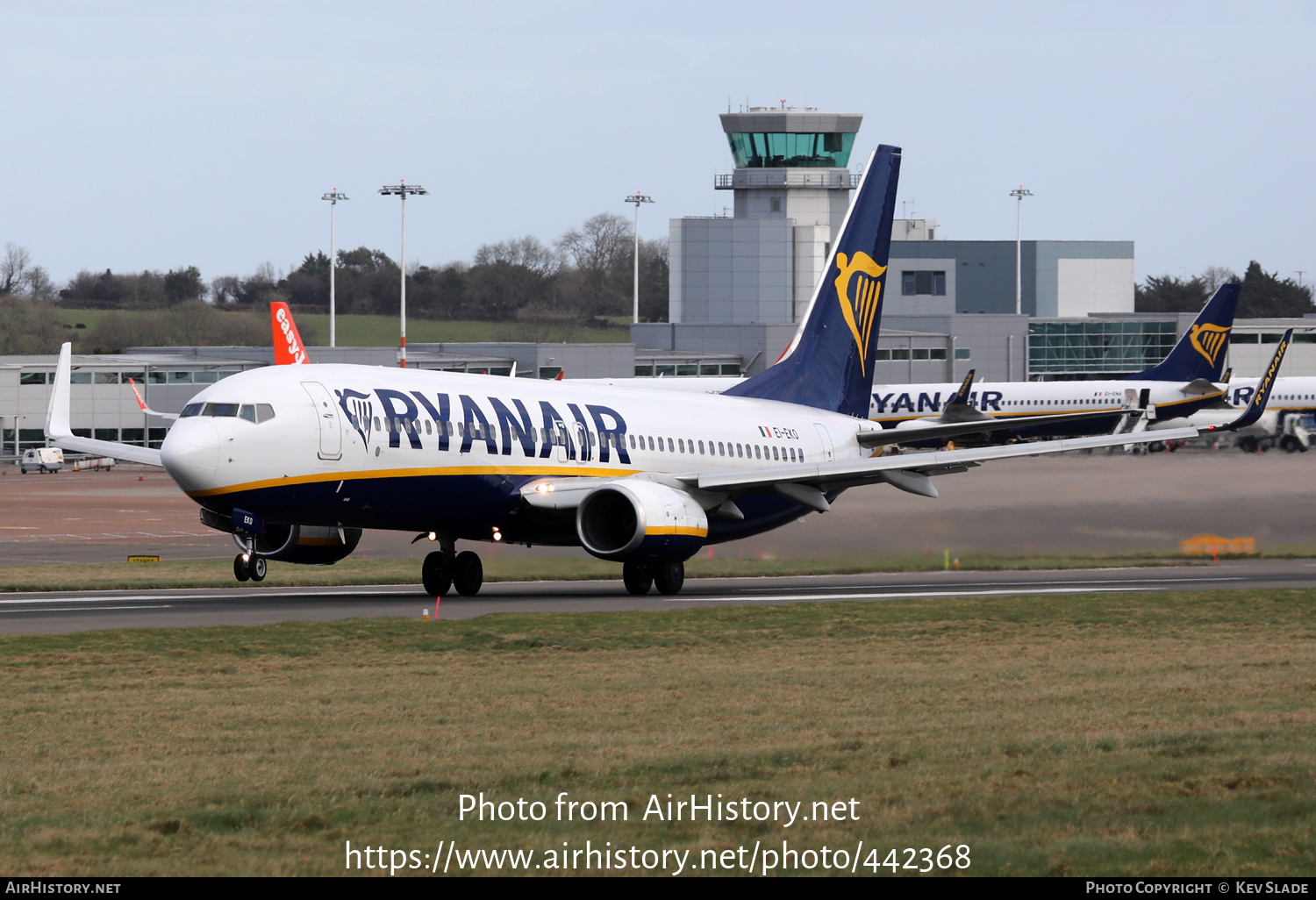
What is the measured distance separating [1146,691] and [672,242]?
433 feet

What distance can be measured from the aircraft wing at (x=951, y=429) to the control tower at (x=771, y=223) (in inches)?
3973

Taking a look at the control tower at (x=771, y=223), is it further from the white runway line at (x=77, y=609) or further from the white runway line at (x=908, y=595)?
the white runway line at (x=77, y=609)

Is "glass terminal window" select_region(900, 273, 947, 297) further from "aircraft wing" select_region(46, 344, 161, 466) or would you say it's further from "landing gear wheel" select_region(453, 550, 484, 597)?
"landing gear wheel" select_region(453, 550, 484, 597)

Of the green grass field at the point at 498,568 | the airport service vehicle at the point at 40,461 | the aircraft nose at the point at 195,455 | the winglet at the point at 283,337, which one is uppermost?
the winglet at the point at 283,337

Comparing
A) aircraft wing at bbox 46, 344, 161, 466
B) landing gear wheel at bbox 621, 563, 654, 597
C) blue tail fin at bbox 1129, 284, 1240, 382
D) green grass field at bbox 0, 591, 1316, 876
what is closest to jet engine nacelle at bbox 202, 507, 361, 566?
aircraft wing at bbox 46, 344, 161, 466

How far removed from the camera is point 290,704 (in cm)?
1653

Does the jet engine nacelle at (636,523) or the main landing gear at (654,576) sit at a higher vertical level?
the jet engine nacelle at (636,523)

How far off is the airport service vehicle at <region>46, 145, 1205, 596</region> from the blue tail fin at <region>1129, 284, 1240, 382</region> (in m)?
54.0

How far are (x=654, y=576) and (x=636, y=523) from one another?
233 cm

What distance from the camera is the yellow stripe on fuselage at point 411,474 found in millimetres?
27641

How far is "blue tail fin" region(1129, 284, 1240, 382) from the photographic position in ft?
287

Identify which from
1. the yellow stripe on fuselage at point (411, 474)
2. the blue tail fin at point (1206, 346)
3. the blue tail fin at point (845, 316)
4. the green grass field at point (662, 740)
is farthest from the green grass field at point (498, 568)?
the blue tail fin at point (1206, 346)

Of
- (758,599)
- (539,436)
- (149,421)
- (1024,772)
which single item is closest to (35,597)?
(539,436)

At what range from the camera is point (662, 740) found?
1379 centimetres
